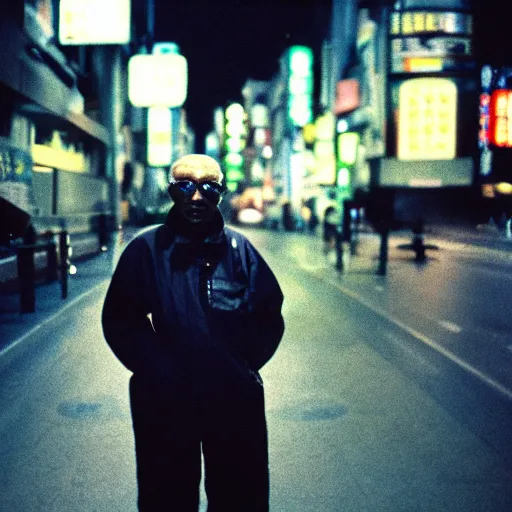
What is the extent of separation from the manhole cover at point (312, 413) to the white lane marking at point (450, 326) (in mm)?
4451

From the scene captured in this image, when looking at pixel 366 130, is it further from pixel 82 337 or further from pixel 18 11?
pixel 82 337

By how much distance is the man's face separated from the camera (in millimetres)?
3059

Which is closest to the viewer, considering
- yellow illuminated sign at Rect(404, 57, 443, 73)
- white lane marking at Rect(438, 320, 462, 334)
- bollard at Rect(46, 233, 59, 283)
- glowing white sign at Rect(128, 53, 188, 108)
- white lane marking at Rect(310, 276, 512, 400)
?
white lane marking at Rect(310, 276, 512, 400)

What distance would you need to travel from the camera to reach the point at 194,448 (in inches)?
119

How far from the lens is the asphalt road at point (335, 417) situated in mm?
4441

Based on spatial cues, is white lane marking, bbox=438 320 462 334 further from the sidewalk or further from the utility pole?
the utility pole

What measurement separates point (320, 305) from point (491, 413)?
772 cm

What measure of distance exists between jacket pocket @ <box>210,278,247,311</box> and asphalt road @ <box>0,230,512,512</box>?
5.62 ft

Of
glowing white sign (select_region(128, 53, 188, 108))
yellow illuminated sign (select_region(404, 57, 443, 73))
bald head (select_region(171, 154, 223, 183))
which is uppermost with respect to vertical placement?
yellow illuminated sign (select_region(404, 57, 443, 73))

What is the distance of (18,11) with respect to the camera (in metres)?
18.2

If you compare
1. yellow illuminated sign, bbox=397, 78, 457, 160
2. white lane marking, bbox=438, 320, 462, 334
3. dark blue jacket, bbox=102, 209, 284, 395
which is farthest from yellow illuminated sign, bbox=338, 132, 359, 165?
dark blue jacket, bbox=102, 209, 284, 395

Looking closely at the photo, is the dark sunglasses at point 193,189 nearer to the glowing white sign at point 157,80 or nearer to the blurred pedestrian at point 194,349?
the blurred pedestrian at point 194,349

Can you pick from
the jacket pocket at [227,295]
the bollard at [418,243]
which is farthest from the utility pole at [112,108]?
the jacket pocket at [227,295]

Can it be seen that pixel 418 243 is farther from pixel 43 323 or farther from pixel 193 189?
pixel 193 189
